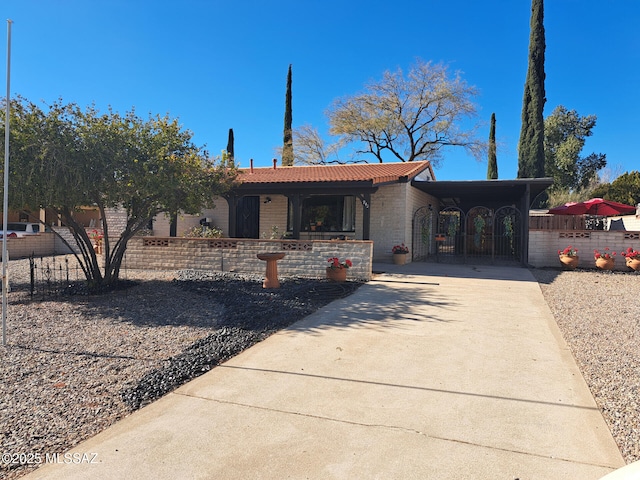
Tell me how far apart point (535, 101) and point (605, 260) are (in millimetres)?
16779

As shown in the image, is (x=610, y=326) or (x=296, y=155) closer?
(x=610, y=326)

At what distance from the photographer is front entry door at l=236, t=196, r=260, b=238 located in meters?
16.2

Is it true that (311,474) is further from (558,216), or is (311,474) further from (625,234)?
(558,216)

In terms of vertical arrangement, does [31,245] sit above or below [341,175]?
below

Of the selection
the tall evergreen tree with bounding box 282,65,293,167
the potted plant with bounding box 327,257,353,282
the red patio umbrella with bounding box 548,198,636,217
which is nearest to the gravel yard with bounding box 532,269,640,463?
the red patio umbrella with bounding box 548,198,636,217

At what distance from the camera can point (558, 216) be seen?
53.1 ft

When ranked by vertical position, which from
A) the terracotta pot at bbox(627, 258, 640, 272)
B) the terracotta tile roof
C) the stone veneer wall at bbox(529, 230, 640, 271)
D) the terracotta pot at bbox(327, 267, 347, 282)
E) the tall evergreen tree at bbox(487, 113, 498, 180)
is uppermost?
the tall evergreen tree at bbox(487, 113, 498, 180)

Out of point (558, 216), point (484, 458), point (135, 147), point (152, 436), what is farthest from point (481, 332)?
point (558, 216)

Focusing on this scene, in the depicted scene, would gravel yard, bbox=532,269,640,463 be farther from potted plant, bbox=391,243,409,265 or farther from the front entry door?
the front entry door

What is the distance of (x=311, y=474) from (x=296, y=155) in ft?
96.2

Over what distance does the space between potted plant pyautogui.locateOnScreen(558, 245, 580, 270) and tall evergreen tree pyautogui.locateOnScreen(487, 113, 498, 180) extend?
1928cm

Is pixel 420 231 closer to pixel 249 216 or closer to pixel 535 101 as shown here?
pixel 249 216

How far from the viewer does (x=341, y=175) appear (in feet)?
46.3

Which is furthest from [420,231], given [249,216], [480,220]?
[249,216]
